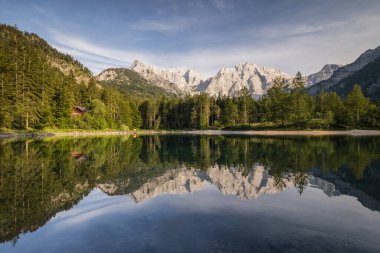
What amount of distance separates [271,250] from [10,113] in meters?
81.1

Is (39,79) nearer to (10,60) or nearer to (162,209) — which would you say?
(10,60)

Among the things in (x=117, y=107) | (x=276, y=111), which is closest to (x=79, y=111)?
(x=117, y=107)

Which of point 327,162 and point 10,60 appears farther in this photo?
point 10,60

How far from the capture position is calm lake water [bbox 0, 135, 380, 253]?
8477 mm

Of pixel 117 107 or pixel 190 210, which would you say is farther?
pixel 117 107

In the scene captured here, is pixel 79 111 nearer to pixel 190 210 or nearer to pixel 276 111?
pixel 276 111

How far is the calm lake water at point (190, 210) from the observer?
8.48 meters

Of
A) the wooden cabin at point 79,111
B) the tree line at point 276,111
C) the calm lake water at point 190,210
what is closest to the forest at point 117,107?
the tree line at point 276,111

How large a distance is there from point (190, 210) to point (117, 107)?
401 feet

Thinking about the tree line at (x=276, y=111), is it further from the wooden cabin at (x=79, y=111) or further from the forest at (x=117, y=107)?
the wooden cabin at (x=79, y=111)

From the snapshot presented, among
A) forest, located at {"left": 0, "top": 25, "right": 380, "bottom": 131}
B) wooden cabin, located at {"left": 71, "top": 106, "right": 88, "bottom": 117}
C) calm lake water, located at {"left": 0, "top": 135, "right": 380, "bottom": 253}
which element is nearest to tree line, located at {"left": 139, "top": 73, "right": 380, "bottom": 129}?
forest, located at {"left": 0, "top": 25, "right": 380, "bottom": 131}

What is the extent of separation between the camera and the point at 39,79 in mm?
88500

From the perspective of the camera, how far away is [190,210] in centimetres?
1228

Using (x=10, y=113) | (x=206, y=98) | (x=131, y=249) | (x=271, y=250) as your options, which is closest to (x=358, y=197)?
(x=271, y=250)
